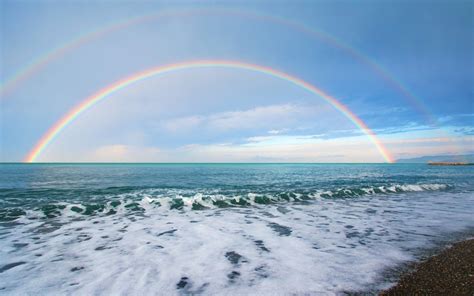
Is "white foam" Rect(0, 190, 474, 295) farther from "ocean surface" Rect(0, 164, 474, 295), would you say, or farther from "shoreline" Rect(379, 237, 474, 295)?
"shoreline" Rect(379, 237, 474, 295)

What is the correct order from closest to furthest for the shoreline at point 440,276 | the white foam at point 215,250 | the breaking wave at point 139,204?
the shoreline at point 440,276, the white foam at point 215,250, the breaking wave at point 139,204

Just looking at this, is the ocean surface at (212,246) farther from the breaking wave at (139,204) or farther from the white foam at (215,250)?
the breaking wave at (139,204)

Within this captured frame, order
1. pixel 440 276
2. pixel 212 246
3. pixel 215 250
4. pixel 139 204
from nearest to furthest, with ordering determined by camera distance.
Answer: pixel 440 276 < pixel 215 250 < pixel 212 246 < pixel 139 204

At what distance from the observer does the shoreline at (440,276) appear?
4787 mm

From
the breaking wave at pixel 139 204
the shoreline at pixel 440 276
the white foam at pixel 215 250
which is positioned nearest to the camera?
the shoreline at pixel 440 276

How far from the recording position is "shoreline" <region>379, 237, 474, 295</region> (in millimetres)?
4787

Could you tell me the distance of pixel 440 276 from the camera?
536 cm

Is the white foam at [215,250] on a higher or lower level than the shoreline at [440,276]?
lower

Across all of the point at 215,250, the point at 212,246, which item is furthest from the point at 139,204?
the point at 215,250

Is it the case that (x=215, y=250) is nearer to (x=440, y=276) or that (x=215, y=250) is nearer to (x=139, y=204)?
(x=440, y=276)

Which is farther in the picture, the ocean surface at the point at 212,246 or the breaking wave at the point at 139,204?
the breaking wave at the point at 139,204

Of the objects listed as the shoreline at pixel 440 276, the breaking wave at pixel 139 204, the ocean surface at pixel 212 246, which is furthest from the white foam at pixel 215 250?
the breaking wave at pixel 139 204

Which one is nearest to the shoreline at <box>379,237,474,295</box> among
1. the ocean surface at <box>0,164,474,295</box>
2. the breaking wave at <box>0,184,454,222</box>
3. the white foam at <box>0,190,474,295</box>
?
the ocean surface at <box>0,164,474,295</box>

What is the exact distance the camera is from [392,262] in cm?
644
